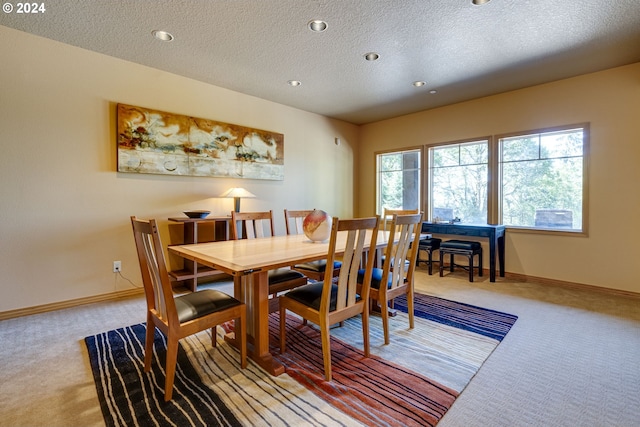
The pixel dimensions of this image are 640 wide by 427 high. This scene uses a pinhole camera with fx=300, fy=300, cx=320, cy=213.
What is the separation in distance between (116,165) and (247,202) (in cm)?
164

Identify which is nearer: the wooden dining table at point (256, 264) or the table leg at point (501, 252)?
the wooden dining table at point (256, 264)

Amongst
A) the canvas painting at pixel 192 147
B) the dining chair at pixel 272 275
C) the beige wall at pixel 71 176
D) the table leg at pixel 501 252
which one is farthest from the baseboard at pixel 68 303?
the table leg at pixel 501 252

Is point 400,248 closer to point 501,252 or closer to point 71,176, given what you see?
point 501,252

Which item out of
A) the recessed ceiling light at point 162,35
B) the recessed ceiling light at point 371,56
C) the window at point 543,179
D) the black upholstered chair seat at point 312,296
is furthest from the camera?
the window at point 543,179

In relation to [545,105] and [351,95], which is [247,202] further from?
[545,105]

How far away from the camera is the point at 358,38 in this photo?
280cm

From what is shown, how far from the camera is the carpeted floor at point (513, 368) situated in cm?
152

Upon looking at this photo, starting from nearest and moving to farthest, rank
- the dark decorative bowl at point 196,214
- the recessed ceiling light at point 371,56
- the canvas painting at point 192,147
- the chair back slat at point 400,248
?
1. the chair back slat at point 400,248
2. the recessed ceiling light at point 371,56
3. the canvas painting at point 192,147
4. the dark decorative bowl at point 196,214

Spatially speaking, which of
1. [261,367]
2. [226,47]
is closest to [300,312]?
[261,367]

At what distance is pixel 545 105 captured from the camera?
387 cm

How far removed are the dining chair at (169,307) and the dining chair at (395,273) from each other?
95 centimetres

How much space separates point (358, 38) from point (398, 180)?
10.3 ft

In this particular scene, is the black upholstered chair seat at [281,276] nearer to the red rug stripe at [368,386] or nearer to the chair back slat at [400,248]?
the red rug stripe at [368,386]

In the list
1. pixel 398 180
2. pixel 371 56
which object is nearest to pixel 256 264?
pixel 371 56
